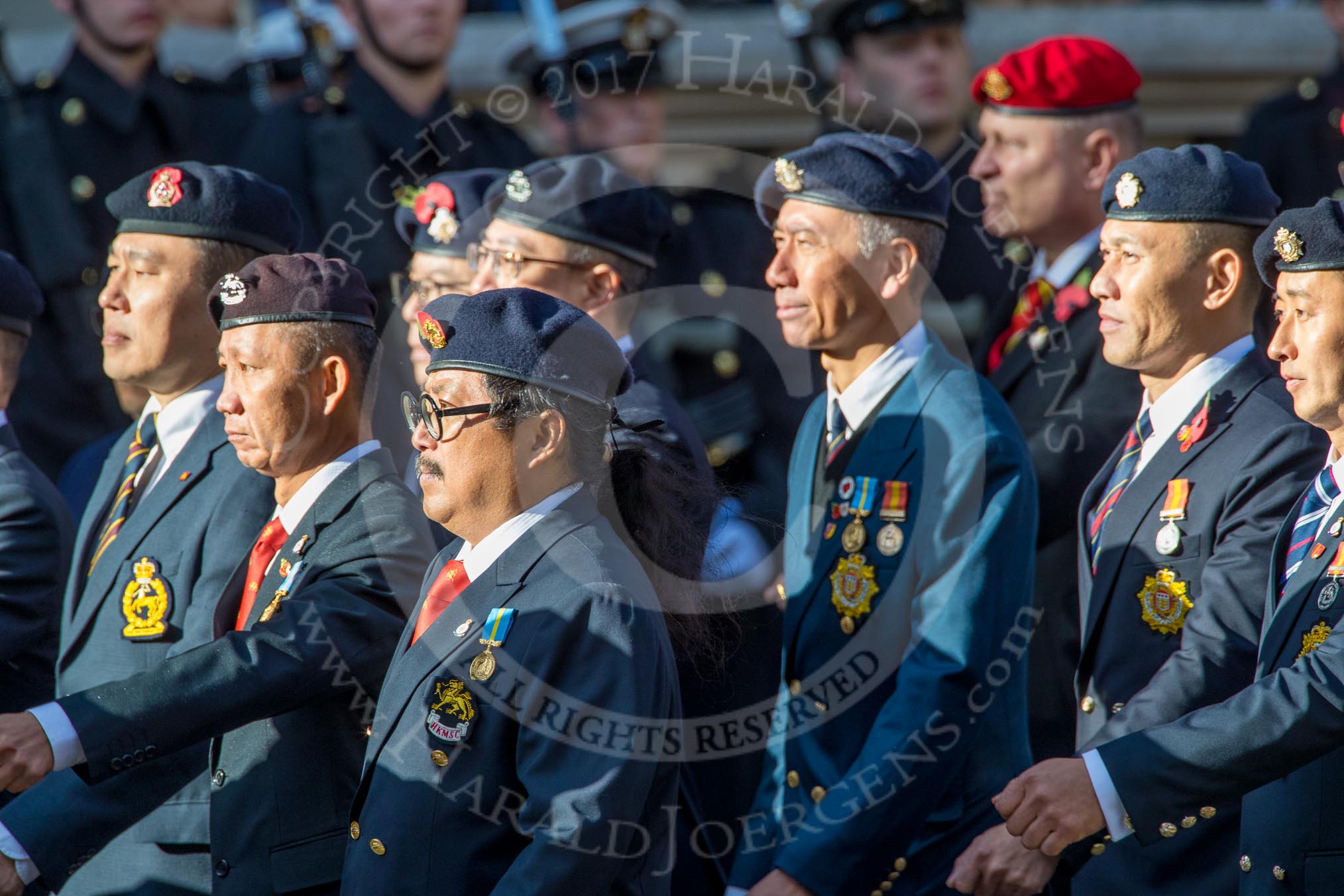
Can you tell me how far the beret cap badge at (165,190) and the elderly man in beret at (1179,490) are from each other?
7.16 feet

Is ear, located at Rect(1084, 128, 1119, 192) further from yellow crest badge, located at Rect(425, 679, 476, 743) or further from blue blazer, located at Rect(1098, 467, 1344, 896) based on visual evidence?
yellow crest badge, located at Rect(425, 679, 476, 743)

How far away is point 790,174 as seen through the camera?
409 cm

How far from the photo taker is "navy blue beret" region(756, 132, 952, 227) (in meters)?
4.02

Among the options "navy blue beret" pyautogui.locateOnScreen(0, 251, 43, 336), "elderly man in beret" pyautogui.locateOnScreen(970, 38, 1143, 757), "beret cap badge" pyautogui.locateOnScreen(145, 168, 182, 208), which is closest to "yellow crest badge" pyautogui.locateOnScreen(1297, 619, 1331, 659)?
"elderly man in beret" pyautogui.locateOnScreen(970, 38, 1143, 757)

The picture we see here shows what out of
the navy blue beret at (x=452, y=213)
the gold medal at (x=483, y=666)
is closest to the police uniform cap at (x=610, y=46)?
the navy blue beret at (x=452, y=213)

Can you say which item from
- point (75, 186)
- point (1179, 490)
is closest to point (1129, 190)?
point (1179, 490)

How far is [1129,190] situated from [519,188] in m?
1.62

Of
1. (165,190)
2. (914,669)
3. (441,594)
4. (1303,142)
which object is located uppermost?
(165,190)

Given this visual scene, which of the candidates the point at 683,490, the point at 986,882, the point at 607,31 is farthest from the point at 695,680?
the point at 607,31

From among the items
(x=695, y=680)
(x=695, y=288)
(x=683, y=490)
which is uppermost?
(x=683, y=490)

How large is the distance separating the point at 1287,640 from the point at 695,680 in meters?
1.23

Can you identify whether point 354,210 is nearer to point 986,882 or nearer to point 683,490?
point 683,490

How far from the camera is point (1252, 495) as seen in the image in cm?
352

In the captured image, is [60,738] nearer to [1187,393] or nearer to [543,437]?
[543,437]
